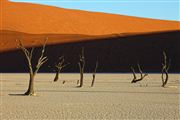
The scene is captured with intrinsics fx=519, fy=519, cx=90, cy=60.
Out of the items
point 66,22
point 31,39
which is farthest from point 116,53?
point 66,22

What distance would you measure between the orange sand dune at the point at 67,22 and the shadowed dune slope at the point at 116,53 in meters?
23.0

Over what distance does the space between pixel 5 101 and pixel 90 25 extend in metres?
80.5

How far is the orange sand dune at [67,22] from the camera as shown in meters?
89.6

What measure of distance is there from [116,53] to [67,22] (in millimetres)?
37418

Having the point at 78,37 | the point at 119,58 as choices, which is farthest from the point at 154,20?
the point at 119,58

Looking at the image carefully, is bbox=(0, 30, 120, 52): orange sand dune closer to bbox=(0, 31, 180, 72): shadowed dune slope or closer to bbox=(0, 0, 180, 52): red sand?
bbox=(0, 31, 180, 72): shadowed dune slope

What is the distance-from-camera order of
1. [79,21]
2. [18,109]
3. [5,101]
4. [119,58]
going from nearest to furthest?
[18,109]
[5,101]
[119,58]
[79,21]

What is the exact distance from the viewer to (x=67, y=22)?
97.2 meters

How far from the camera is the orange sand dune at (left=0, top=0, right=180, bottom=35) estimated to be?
89.6 metres

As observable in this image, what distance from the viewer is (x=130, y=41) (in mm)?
64312

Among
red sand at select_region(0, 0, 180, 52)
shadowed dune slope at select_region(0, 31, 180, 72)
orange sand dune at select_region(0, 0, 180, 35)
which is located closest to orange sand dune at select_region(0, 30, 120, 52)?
shadowed dune slope at select_region(0, 31, 180, 72)

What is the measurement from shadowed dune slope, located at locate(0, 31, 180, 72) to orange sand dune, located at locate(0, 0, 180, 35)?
2302 centimetres

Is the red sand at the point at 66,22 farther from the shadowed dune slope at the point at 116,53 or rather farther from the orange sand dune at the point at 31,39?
the shadowed dune slope at the point at 116,53

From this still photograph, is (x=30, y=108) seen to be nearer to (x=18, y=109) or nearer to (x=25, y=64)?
(x=18, y=109)
